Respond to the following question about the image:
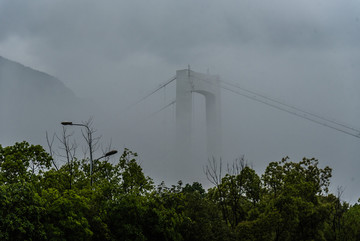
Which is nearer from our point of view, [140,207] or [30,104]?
[140,207]

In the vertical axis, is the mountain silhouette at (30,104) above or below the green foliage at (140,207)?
above

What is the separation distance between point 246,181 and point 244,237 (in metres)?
2.95

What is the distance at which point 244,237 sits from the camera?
42.1 feet

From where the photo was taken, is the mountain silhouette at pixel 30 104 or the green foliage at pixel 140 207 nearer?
the green foliage at pixel 140 207

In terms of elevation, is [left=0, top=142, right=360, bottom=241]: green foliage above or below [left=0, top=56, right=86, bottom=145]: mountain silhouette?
below

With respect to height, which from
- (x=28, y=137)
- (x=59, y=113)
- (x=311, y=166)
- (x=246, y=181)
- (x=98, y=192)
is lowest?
(x=98, y=192)

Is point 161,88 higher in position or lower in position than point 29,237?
higher

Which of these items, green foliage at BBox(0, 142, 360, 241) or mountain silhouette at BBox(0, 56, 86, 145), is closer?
green foliage at BBox(0, 142, 360, 241)

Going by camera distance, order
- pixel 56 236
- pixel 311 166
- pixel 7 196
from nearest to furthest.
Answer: pixel 7 196
pixel 56 236
pixel 311 166

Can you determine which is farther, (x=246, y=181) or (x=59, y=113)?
(x=59, y=113)

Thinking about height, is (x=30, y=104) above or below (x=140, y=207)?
above

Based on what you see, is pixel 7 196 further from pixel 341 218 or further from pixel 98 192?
pixel 341 218

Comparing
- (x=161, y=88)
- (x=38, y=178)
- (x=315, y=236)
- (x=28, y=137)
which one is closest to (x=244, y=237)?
(x=315, y=236)

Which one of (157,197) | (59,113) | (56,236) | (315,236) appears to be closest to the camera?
(56,236)
